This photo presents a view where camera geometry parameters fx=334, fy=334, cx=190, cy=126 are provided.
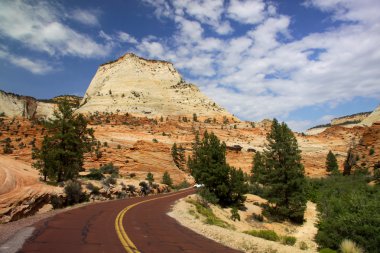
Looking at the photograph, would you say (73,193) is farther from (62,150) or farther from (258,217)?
(258,217)

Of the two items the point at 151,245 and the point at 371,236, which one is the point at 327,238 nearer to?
the point at 371,236

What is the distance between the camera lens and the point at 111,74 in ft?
417

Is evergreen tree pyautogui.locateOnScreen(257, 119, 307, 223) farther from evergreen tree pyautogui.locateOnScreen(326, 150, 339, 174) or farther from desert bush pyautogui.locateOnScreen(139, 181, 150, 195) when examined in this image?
evergreen tree pyautogui.locateOnScreen(326, 150, 339, 174)

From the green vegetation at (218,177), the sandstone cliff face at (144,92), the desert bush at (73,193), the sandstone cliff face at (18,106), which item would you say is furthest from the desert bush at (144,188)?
the sandstone cliff face at (18,106)

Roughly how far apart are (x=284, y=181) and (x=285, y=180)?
0.83 ft

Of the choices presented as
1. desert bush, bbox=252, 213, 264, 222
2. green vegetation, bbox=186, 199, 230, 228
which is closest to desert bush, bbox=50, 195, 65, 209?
green vegetation, bbox=186, 199, 230, 228

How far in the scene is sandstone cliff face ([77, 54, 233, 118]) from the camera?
10169cm

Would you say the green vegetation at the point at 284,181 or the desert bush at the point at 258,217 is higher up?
the green vegetation at the point at 284,181

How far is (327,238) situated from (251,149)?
5569cm

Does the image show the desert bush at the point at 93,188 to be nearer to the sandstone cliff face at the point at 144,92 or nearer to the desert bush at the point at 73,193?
the desert bush at the point at 73,193

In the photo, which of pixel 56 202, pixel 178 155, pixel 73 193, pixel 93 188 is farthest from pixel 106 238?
pixel 178 155

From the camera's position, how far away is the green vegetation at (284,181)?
39.5 meters

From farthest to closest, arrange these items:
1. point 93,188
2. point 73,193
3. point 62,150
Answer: point 93,188 → point 62,150 → point 73,193

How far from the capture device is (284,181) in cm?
4162
